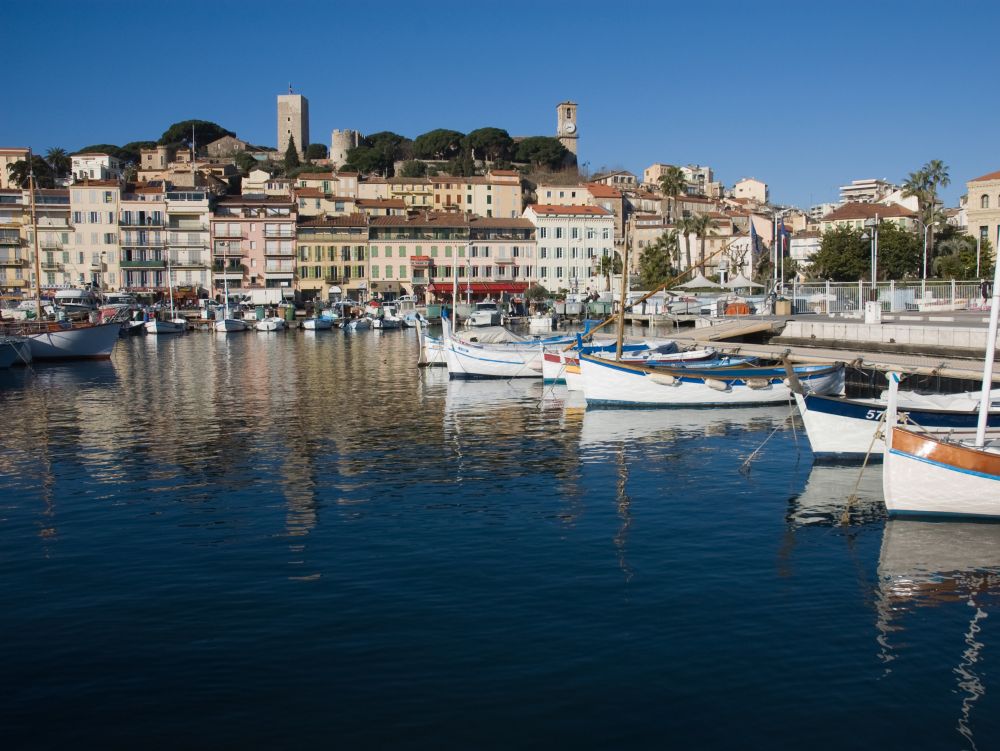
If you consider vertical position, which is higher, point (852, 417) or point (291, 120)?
point (291, 120)

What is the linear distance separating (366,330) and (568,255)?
34.5 metres

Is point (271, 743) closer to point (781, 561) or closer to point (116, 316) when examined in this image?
point (781, 561)

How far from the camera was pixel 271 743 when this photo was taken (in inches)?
349

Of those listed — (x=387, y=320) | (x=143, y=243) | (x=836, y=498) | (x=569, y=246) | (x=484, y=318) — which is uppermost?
(x=143, y=243)

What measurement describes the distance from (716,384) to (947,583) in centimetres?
1651

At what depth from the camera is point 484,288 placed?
359 ft

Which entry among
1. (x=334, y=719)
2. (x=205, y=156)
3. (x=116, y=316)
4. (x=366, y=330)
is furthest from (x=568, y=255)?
(x=334, y=719)

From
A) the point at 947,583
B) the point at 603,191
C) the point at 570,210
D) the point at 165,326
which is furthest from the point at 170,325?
the point at 947,583

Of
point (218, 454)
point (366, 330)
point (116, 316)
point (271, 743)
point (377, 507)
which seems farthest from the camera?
point (366, 330)

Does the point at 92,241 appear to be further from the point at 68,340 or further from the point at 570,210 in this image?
the point at 68,340

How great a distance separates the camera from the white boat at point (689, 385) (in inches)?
1148

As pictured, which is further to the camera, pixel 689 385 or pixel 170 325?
pixel 170 325

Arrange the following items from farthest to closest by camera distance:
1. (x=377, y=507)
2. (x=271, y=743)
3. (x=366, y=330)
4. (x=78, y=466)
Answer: (x=366, y=330) < (x=78, y=466) < (x=377, y=507) < (x=271, y=743)

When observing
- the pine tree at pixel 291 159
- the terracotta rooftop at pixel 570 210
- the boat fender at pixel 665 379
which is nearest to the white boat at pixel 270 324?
the terracotta rooftop at pixel 570 210
